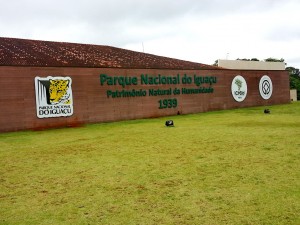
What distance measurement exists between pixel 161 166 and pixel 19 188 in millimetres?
3468

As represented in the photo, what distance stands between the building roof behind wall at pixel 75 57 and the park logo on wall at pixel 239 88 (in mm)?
3555

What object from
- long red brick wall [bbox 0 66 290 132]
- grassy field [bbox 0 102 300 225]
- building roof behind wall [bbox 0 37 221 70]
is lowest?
grassy field [bbox 0 102 300 225]

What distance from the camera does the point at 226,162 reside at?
8.91 metres

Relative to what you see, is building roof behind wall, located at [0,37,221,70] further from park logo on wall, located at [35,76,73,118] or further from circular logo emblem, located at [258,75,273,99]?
circular logo emblem, located at [258,75,273,99]

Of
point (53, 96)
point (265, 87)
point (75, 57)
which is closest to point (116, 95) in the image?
point (75, 57)

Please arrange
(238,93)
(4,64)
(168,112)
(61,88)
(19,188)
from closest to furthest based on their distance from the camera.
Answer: (19,188) < (4,64) < (61,88) < (168,112) < (238,93)

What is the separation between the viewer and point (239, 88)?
34.1 metres

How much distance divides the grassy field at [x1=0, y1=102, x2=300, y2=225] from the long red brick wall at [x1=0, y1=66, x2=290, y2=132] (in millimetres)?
9278

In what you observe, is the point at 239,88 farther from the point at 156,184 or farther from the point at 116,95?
the point at 156,184

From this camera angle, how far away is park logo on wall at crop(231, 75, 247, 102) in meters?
33.5

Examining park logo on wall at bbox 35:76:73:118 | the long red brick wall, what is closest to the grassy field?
the long red brick wall

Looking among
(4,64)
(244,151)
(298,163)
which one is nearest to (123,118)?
(4,64)

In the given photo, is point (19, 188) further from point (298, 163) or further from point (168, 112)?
point (168, 112)

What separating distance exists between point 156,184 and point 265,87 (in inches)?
1267
